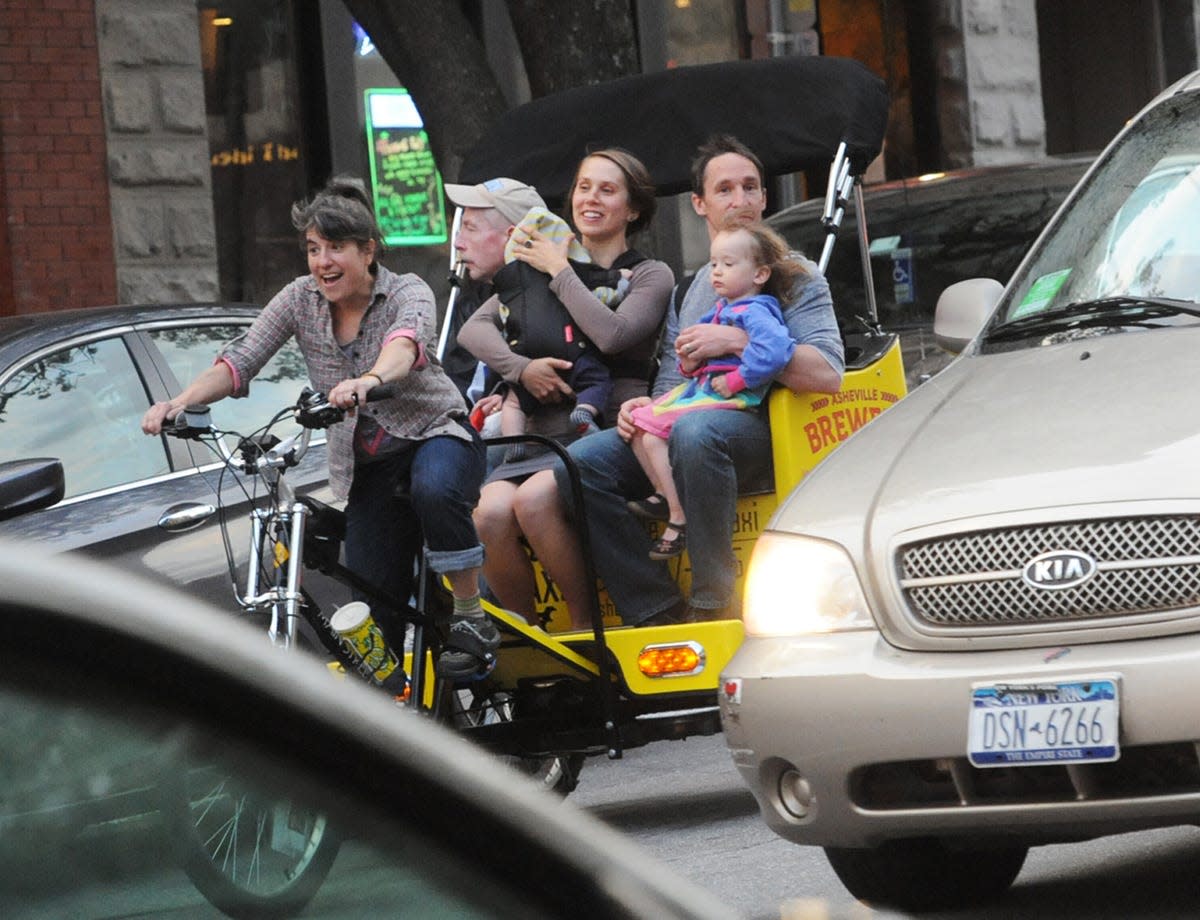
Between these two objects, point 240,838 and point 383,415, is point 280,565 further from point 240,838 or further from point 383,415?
point 240,838

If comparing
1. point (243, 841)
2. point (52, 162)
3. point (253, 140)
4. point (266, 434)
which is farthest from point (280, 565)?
point (253, 140)

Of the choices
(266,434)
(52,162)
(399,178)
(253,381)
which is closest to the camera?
(266,434)

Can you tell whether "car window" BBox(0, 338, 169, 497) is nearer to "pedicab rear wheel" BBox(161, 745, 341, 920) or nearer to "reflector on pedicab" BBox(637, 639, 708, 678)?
"reflector on pedicab" BBox(637, 639, 708, 678)

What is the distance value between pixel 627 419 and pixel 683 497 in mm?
374

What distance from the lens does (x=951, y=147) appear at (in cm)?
1967

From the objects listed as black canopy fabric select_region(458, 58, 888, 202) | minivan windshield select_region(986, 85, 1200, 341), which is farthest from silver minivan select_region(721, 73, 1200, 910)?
black canopy fabric select_region(458, 58, 888, 202)

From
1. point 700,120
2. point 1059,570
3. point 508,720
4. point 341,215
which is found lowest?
point 508,720

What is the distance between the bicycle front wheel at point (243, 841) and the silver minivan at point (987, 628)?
2.98 metres

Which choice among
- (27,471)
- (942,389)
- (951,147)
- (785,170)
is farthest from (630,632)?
(951,147)

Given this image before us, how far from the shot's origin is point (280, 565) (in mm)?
6215

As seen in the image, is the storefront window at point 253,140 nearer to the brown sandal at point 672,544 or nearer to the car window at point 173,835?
the brown sandal at point 672,544

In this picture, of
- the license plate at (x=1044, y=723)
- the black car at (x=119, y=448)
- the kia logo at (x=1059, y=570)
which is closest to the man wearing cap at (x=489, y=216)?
the black car at (x=119, y=448)

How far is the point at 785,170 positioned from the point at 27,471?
4.44m

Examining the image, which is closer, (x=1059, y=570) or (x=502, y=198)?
(x=1059, y=570)
